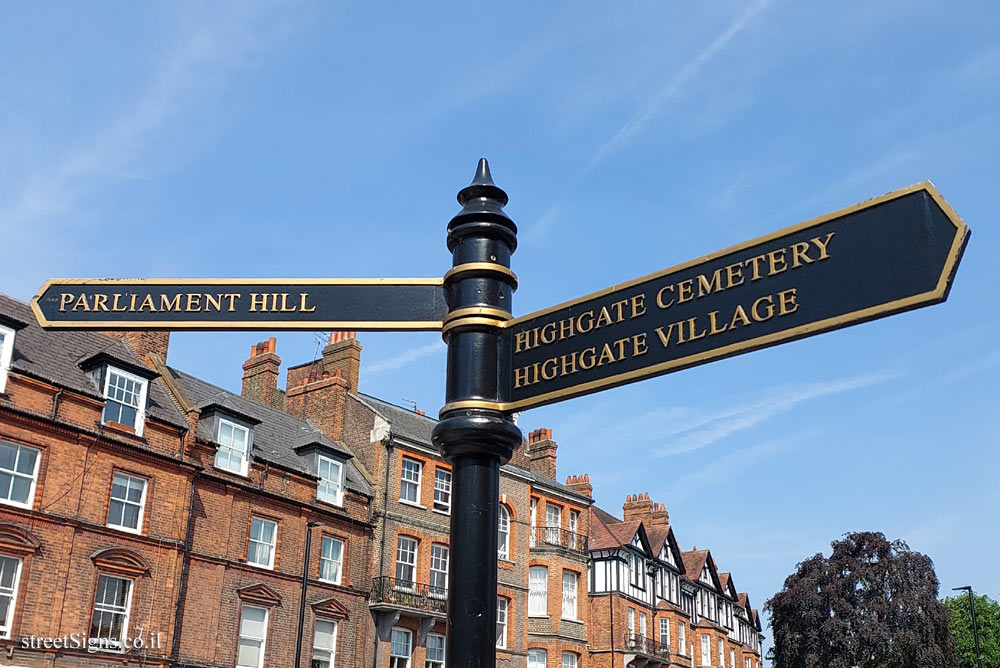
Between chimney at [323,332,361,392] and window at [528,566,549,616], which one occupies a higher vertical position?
chimney at [323,332,361,392]

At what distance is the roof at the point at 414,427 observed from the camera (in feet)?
127

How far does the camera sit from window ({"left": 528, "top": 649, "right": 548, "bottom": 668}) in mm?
41844

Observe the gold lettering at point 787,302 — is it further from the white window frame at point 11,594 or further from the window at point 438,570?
the window at point 438,570

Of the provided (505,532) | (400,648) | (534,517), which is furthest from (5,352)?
Result: (534,517)

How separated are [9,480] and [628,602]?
1339 inches

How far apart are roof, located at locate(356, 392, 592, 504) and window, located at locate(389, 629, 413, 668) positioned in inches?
280

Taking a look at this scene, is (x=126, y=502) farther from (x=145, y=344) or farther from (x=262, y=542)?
(x=145, y=344)

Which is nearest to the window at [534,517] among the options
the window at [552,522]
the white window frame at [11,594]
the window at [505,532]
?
the window at [552,522]

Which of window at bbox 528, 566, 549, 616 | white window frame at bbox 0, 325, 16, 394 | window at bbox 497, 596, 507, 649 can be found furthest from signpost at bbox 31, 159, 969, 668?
window at bbox 528, 566, 549, 616

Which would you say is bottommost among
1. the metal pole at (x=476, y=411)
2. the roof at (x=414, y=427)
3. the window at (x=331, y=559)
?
the metal pole at (x=476, y=411)

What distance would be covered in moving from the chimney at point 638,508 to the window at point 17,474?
137ft

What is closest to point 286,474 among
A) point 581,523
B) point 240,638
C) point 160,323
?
point 240,638

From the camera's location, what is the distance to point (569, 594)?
44.8 m

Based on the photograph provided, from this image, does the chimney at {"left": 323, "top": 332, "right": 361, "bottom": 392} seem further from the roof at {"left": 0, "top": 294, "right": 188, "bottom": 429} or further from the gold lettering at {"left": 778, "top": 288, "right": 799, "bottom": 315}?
the gold lettering at {"left": 778, "top": 288, "right": 799, "bottom": 315}
